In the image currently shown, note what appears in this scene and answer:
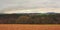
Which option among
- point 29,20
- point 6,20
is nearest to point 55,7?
point 29,20

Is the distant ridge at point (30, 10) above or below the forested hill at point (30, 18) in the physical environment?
above

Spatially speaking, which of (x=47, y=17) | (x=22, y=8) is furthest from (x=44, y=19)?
(x=22, y=8)

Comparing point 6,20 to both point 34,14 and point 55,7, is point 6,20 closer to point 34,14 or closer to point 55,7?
point 34,14

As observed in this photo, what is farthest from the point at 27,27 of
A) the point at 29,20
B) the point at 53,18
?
the point at 53,18

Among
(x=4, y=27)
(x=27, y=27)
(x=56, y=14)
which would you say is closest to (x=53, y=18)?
(x=56, y=14)

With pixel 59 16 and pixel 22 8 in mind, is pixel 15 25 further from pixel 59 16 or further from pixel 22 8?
pixel 59 16

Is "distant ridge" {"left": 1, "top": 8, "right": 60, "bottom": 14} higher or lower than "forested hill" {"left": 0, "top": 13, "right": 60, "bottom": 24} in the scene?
higher

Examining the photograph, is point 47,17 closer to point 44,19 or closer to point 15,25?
point 44,19
